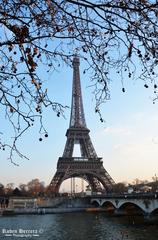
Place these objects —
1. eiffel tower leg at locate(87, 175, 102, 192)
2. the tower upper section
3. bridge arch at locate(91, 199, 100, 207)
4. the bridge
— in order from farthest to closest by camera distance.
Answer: eiffel tower leg at locate(87, 175, 102, 192)
the tower upper section
bridge arch at locate(91, 199, 100, 207)
the bridge

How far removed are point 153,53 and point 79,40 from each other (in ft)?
2.80

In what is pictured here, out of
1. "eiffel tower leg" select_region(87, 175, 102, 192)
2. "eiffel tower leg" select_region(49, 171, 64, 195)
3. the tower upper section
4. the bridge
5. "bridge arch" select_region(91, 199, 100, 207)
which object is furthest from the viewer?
"eiffel tower leg" select_region(87, 175, 102, 192)

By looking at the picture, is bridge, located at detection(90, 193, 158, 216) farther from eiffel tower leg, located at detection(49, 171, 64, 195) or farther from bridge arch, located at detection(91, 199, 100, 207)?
eiffel tower leg, located at detection(49, 171, 64, 195)

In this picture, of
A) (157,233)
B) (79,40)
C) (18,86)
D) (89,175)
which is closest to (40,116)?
(18,86)

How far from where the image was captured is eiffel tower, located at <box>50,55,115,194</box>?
79.0 meters

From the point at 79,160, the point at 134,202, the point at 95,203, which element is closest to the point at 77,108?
the point at 79,160

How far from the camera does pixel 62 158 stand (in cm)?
7888

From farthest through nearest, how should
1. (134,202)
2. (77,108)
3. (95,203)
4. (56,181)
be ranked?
(77,108) < (95,203) < (56,181) < (134,202)

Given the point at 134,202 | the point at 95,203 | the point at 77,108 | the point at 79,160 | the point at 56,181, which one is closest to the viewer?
the point at 134,202

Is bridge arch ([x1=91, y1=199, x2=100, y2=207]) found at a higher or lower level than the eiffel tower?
lower

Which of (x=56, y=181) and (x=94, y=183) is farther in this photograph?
(x=94, y=183)

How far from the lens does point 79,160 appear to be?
3152 inches

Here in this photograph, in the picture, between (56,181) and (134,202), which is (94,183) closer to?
(56,181)

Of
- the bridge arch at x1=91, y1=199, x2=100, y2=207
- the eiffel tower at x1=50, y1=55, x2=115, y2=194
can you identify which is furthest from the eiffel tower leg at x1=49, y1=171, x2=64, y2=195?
the bridge arch at x1=91, y1=199, x2=100, y2=207
